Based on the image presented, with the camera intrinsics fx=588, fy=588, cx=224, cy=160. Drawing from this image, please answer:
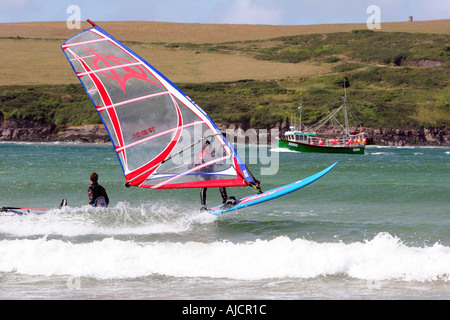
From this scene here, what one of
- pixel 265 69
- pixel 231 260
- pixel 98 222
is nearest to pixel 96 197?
pixel 98 222

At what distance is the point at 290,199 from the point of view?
52.2 feet

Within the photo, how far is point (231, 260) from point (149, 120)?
2944mm

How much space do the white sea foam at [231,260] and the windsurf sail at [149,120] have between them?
4.63 feet

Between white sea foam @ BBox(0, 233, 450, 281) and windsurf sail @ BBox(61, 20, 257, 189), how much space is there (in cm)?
141

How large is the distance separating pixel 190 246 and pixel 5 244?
287cm

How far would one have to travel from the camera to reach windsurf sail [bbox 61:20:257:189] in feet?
31.9

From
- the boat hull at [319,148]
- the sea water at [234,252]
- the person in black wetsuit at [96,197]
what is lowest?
the sea water at [234,252]

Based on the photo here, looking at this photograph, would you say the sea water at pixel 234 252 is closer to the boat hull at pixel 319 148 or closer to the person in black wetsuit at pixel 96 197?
the person in black wetsuit at pixel 96 197

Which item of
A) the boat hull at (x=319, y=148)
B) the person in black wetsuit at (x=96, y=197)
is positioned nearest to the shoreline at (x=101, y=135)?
the boat hull at (x=319, y=148)

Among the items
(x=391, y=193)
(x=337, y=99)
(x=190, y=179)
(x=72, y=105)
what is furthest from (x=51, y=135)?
(x=190, y=179)

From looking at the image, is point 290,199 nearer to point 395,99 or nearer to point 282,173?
point 282,173

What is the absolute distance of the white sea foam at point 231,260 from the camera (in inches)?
307

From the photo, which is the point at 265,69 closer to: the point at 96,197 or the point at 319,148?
the point at 319,148

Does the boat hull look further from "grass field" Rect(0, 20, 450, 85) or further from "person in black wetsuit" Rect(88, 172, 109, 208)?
"grass field" Rect(0, 20, 450, 85)
